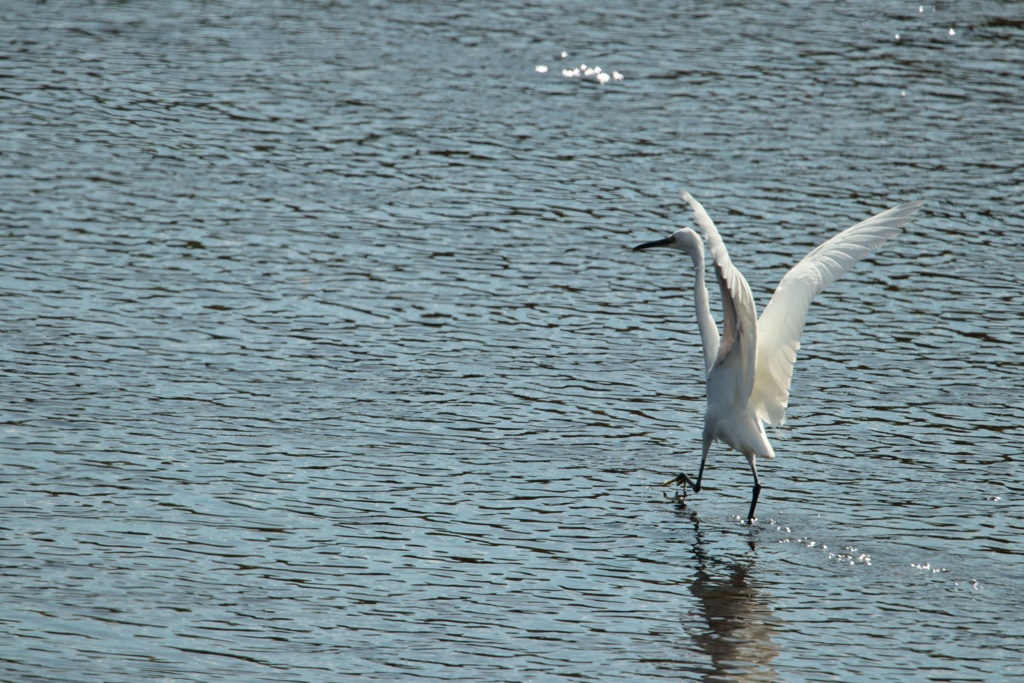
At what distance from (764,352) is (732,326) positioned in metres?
0.74

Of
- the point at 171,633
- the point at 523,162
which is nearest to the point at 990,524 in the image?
the point at 171,633

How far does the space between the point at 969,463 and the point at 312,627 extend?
468 cm

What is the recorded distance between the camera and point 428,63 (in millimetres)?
17016

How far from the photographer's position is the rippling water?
6754mm

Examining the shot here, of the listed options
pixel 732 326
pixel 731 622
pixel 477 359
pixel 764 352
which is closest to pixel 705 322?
pixel 764 352

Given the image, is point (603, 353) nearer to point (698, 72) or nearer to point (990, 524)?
point (990, 524)

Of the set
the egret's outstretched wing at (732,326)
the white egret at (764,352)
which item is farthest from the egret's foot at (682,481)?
the egret's outstretched wing at (732,326)

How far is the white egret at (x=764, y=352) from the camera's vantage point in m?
8.02

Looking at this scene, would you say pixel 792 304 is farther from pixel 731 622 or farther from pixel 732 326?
pixel 731 622

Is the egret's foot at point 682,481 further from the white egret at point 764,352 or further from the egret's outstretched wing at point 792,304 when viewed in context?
the egret's outstretched wing at point 792,304

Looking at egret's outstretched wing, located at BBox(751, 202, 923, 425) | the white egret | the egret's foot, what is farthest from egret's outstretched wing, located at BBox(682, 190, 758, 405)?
the egret's foot

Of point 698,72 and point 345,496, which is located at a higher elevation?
point 698,72

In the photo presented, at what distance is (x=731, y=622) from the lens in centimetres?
688

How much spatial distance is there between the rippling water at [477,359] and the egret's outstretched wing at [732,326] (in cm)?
86
